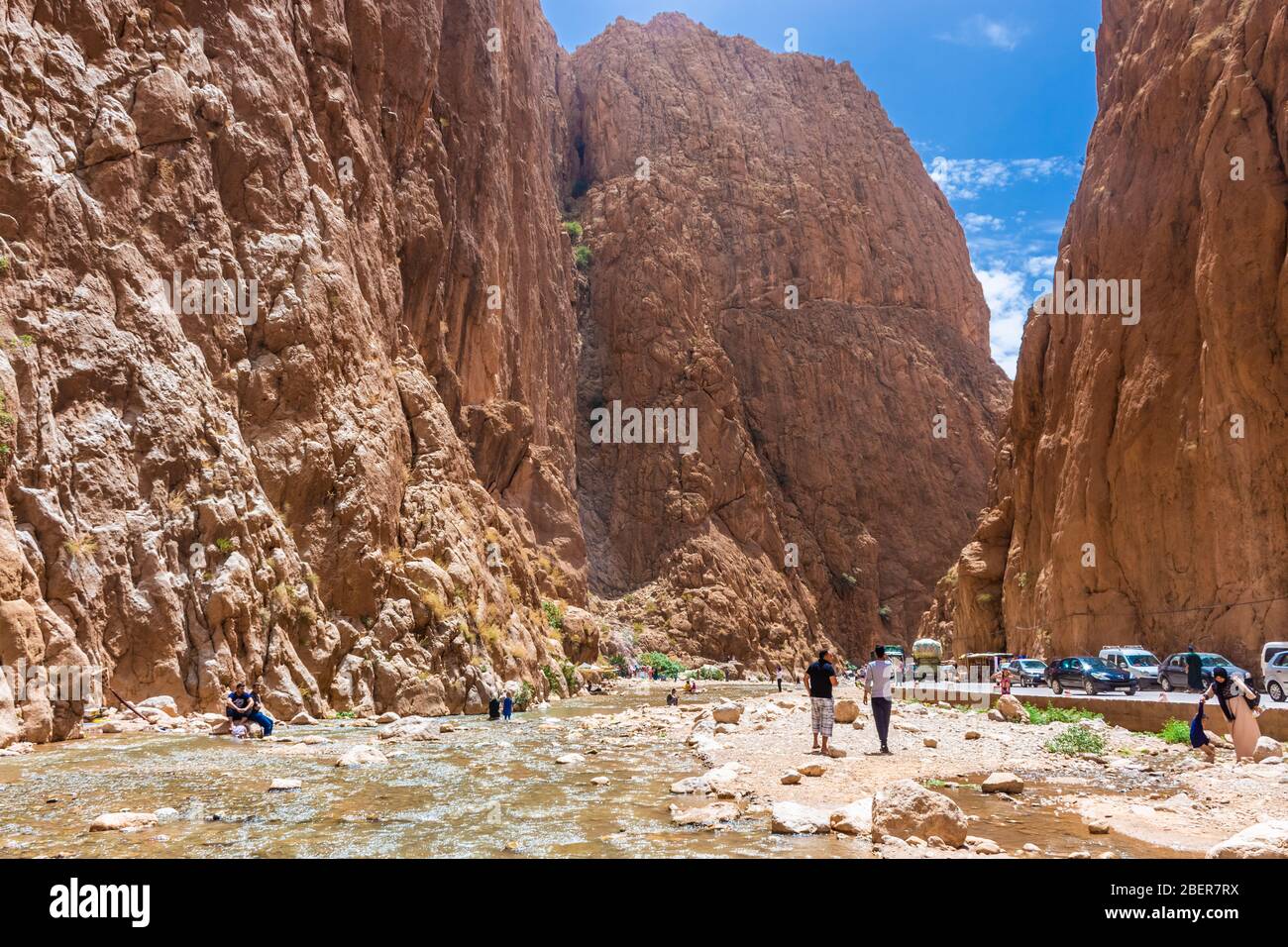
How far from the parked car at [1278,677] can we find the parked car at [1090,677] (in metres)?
4.64

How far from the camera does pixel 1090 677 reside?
2473 centimetres

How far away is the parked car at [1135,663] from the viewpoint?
24.4 metres

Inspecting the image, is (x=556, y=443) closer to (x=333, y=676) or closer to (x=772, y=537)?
(x=772, y=537)

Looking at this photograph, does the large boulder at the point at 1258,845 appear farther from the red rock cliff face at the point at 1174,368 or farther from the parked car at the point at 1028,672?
the parked car at the point at 1028,672

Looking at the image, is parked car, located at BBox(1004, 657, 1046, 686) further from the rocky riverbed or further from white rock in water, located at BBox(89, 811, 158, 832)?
white rock in water, located at BBox(89, 811, 158, 832)

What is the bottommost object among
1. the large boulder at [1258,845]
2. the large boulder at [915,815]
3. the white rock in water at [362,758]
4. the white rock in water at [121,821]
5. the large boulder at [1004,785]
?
the white rock in water at [362,758]

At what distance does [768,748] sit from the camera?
1527cm

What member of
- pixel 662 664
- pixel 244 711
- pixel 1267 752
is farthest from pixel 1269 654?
pixel 662 664

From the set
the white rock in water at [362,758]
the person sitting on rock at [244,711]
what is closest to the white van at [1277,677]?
the white rock in water at [362,758]

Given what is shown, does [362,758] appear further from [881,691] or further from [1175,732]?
[1175,732]

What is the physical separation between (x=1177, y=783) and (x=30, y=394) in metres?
18.8

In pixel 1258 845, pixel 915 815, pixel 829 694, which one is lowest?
pixel 829 694

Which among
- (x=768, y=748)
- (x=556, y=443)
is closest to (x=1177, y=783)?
(x=768, y=748)

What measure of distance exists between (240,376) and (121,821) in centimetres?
1685
